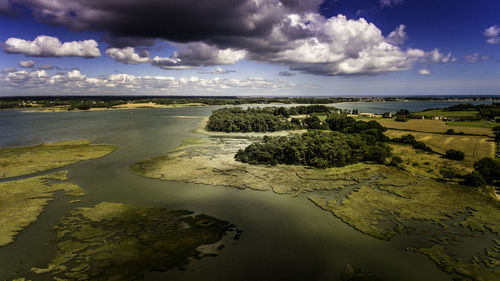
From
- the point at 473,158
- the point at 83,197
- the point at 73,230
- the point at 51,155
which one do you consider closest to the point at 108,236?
the point at 73,230

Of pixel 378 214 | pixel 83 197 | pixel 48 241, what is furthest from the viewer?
pixel 83 197

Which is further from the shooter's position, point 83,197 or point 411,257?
point 83,197

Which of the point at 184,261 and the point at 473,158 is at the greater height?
the point at 473,158

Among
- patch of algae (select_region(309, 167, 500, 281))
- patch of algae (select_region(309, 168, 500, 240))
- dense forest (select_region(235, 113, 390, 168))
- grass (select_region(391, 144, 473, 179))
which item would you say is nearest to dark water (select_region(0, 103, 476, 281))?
patch of algae (select_region(309, 167, 500, 281))

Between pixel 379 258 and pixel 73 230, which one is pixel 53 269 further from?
pixel 379 258

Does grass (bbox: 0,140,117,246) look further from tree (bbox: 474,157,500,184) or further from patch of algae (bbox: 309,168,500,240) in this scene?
tree (bbox: 474,157,500,184)

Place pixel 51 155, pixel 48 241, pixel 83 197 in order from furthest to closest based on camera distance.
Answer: pixel 51 155, pixel 83 197, pixel 48 241

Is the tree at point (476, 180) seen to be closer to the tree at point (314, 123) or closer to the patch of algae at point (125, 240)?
the patch of algae at point (125, 240)
